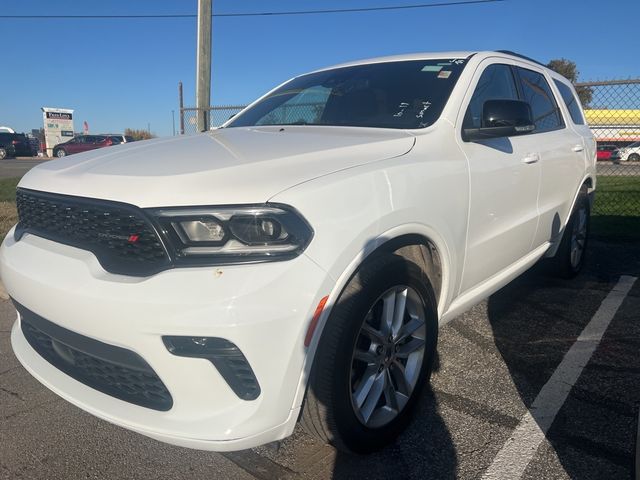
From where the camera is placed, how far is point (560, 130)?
4262 millimetres

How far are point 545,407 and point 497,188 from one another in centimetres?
118

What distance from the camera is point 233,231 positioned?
185 cm

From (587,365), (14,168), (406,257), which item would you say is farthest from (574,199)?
(14,168)

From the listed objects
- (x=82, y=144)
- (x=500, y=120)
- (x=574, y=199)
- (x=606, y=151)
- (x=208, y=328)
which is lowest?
(x=82, y=144)

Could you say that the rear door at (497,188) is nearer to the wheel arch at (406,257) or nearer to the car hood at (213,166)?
the wheel arch at (406,257)

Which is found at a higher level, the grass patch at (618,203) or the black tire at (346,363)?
the black tire at (346,363)

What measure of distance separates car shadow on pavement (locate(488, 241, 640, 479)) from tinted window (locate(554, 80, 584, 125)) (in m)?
1.45

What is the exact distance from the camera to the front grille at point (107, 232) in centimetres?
187

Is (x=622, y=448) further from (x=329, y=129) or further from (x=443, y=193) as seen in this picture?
(x=329, y=129)

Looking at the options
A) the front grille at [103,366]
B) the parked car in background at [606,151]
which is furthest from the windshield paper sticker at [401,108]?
the parked car in background at [606,151]

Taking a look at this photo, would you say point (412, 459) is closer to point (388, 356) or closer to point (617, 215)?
point (388, 356)

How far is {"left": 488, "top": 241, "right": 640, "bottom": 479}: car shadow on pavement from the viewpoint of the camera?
234 cm

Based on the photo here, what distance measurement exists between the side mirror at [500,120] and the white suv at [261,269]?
12 mm

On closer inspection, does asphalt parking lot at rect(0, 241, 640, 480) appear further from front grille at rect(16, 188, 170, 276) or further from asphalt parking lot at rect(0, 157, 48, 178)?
asphalt parking lot at rect(0, 157, 48, 178)
